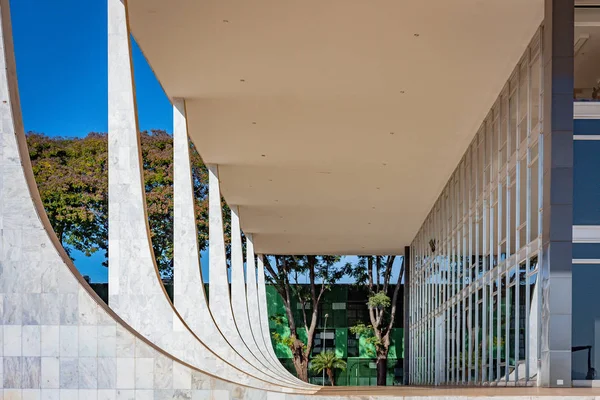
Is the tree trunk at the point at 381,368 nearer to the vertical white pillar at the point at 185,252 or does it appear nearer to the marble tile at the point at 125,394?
the vertical white pillar at the point at 185,252

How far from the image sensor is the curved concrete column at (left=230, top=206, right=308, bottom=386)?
1150 inches

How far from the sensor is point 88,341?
9.96m

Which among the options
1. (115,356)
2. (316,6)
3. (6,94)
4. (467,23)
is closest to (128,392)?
(115,356)

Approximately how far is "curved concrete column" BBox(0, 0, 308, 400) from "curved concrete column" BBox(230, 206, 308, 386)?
59.2ft

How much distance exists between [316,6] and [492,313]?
22.3 feet

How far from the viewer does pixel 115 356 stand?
394 inches

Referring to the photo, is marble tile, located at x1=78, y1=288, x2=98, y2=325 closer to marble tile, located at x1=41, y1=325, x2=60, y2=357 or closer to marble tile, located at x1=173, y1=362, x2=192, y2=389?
marble tile, located at x1=41, y1=325, x2=60, y2=357

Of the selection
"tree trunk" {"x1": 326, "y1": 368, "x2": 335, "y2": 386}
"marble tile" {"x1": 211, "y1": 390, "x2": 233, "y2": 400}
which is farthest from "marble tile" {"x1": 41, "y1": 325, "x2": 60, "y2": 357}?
"tree trunk" {"x1": 326, "y1": 368, "x2": 335, "y2": 386}

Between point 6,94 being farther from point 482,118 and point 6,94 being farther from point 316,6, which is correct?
point 482,118

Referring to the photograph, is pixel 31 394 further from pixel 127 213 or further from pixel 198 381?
pixel 127 213

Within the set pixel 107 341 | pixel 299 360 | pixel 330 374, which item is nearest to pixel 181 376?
pixel 107 341

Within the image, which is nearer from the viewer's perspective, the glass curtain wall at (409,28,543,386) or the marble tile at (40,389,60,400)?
the marble tile at (40,389,60,400)

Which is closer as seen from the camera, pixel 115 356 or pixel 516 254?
pixel 115 356

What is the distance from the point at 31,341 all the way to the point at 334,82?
8.20 m
